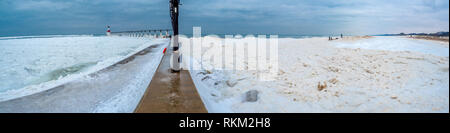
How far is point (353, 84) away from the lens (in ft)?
12.2

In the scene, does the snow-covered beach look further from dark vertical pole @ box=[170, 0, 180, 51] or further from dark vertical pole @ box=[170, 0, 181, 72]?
dark vertical pole @ box=[170, 0, 180, 51]

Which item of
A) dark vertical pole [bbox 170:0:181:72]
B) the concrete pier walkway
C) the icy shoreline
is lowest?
the icy shoreline

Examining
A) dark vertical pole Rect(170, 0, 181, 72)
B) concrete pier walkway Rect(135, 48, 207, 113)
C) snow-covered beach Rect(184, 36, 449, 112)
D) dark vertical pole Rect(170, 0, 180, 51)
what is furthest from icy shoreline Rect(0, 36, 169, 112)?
dark vertical pole Rect(170, 0, 180, 51)

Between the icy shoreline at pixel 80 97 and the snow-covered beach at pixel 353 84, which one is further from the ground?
the snow-covered beach at pixel 353 84

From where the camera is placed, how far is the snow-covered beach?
296 centimetres

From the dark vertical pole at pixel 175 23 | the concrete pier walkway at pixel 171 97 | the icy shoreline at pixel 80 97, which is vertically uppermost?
the dark vertical pole at pixel 175 23

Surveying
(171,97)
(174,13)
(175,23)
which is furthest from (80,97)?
(174,13)

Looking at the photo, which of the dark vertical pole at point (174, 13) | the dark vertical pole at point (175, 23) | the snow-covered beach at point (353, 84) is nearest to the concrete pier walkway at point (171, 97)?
the snow-covered beach at point (353, 84)

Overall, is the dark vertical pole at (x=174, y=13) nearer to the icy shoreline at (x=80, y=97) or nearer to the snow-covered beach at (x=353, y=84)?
the snow-covered beach at (x=353, y=84)

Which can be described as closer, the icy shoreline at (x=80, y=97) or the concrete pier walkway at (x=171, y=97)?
the concrete pier walkway at (x=171, y=97)

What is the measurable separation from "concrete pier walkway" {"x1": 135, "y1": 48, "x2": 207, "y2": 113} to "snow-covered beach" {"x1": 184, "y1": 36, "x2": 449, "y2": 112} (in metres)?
0.29

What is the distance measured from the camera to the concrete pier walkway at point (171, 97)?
3.10 m

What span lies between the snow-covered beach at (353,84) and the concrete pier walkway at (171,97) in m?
0.29
